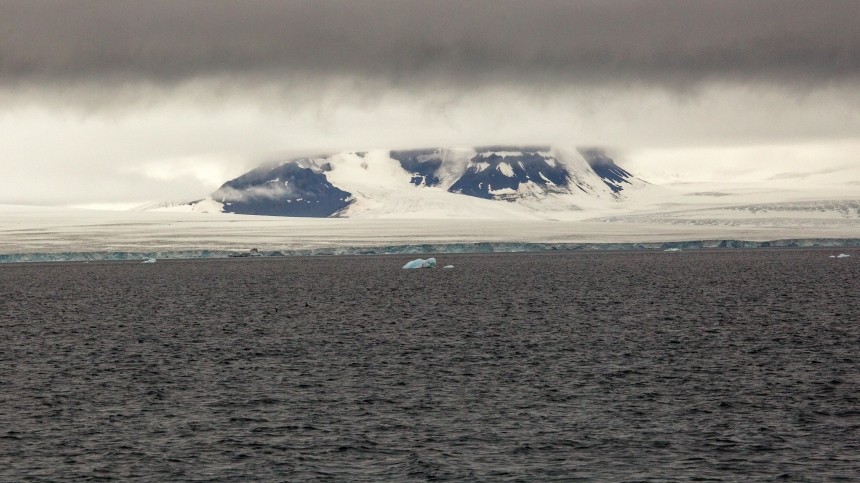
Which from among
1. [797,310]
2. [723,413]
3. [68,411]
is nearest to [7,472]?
[68,411]

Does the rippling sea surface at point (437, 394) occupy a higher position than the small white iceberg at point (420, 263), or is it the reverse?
the small white iceberg at point (420, 263)

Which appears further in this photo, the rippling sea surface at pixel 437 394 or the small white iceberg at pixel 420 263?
the small white iceberg at pixel 420 263

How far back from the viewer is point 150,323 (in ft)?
232

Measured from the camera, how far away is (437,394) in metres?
37.4

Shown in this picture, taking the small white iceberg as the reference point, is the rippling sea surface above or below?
below

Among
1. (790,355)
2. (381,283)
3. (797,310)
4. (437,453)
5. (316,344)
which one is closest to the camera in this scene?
(437,453)

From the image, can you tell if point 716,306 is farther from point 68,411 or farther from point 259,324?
point 68,411

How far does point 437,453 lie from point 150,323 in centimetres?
4676

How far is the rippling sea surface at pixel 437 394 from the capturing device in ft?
88.2

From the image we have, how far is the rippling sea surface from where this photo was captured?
2688 centimetres

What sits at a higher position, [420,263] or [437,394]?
[420,263]

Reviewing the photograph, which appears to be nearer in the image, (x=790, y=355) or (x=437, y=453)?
(x=437, y=453)

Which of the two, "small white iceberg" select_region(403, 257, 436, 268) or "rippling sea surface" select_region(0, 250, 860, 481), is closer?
"rippling sea surface" select_region(0, 250, 860, 481)

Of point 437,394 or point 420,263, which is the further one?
point 420,263
